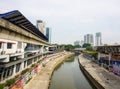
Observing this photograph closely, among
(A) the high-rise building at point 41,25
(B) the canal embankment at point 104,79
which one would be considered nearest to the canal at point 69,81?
(B) the canal embankment at point 104,79

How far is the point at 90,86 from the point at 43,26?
14756 centimetres

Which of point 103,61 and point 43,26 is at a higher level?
A: point 43,26

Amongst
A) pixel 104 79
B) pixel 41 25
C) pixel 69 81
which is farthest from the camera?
pixel 41 25

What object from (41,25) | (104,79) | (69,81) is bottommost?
(69,81)

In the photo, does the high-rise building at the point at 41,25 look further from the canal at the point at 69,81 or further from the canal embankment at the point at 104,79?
the canal embankment at the point at 104,79

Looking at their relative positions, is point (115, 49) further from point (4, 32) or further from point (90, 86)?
point (4, 32)

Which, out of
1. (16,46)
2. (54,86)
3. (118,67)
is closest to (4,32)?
(16,46)

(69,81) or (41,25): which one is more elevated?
(41,25)

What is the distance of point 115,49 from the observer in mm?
51281

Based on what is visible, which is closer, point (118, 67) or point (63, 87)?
point (63, 87)

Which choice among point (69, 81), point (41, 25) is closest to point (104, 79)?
point (69, 81)

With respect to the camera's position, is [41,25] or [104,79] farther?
[41,25]

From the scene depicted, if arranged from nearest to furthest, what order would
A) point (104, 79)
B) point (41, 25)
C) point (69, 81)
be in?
point (104, 79) → point (69, 81) → point (41, 25)

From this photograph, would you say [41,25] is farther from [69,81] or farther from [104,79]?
[104,79]
